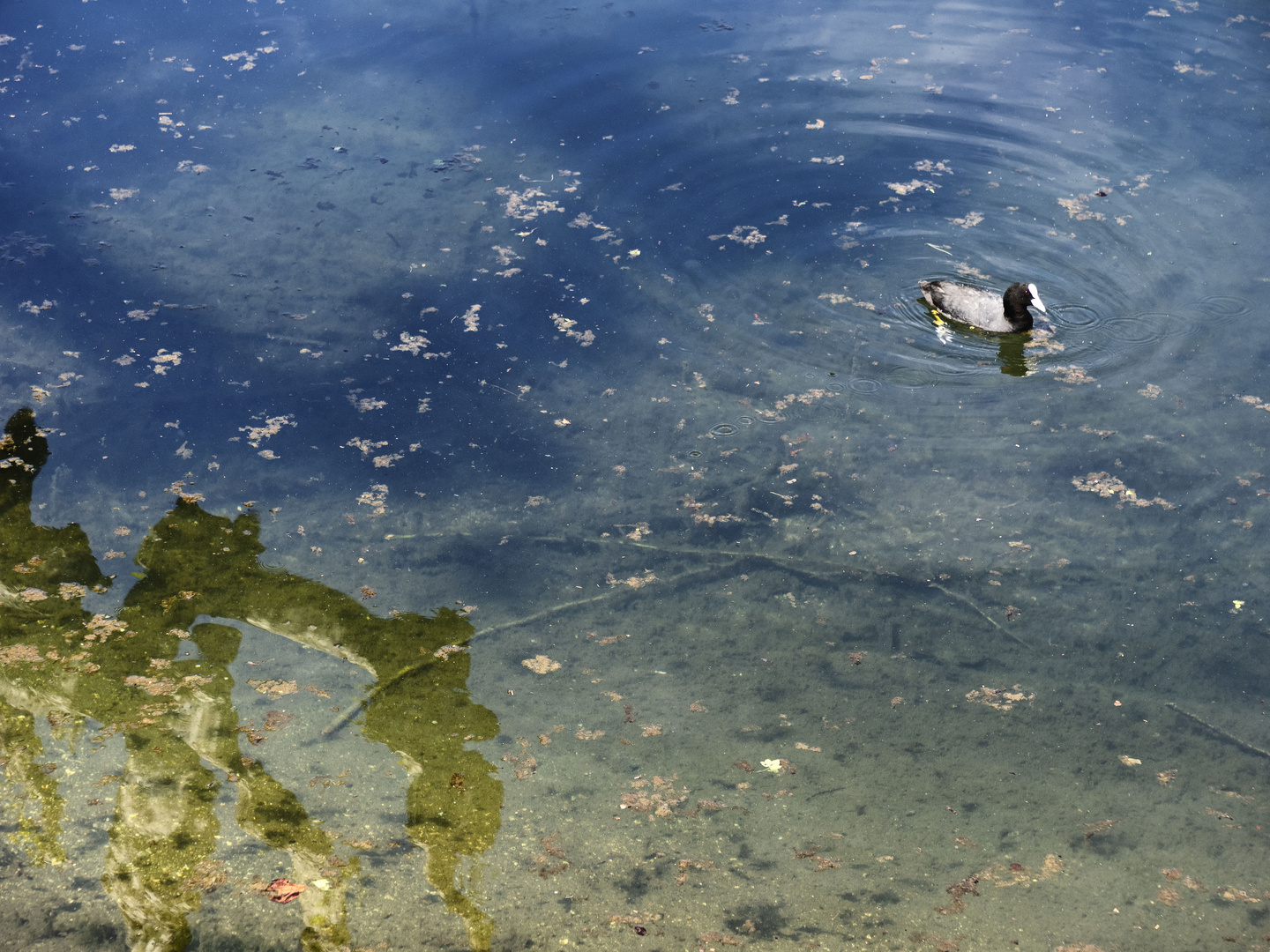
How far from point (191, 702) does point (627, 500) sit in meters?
1.49

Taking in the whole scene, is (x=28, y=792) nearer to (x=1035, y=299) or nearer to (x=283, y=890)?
(x=283, y=890)

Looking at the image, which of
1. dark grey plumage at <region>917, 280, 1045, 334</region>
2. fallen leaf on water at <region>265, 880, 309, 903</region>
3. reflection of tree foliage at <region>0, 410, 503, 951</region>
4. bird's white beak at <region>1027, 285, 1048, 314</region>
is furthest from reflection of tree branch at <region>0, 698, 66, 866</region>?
bird's white beak at <region>1027, 285, 1048, 314</region>

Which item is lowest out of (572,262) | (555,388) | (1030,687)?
(1030,687)

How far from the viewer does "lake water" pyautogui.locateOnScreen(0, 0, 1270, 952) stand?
2.47 m

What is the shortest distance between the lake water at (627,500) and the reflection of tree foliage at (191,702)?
0.01 meters

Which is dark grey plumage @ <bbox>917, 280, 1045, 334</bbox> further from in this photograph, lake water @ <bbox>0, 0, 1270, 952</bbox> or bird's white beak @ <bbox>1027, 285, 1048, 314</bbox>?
lake water @ <bbox>0, 0, 1270, 952</bbox>

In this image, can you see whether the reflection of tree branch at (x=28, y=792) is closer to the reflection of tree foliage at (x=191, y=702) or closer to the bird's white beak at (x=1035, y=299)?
the reflection of tree foliage at (x=191, y=702)

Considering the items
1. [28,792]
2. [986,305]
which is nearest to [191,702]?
[28,792]

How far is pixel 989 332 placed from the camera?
13.6 feet

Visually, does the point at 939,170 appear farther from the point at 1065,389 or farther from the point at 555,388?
the point at 555,388

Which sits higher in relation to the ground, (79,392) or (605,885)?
(79,392)

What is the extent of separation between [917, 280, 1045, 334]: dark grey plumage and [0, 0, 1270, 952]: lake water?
10 centimetres

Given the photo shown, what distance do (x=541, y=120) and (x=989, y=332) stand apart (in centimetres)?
265

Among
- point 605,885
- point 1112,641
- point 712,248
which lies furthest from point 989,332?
point 605,885
